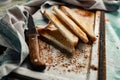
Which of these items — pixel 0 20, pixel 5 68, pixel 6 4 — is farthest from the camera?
pixel 6 4

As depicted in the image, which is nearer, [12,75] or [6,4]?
[12,75]

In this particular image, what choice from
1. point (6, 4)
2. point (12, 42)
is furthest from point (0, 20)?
point (6, 4)

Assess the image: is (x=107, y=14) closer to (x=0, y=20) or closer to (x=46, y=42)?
(x=46, y=42)

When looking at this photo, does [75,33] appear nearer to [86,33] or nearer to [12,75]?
[86,33]

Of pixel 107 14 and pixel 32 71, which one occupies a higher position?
pixel 107 14

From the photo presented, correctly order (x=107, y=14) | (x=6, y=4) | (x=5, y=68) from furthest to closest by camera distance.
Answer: (x=6, y=4) < (x=107, y=14) < (x=5, y=68)

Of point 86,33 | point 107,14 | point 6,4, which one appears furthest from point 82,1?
point 6,4
